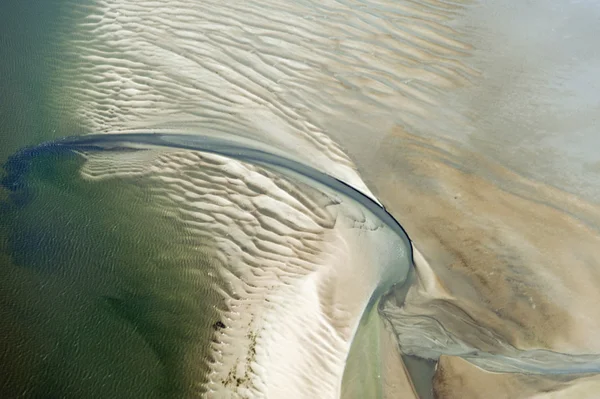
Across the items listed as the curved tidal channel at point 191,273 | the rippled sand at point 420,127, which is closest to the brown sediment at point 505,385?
the rippled sand at point 420,127

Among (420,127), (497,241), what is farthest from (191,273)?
(420,127)

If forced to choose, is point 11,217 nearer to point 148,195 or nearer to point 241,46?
point 148,195

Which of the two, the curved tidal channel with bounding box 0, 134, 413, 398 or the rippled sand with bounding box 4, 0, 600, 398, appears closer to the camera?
the curved tidal channel with bounding box 0, 134, 413, 398

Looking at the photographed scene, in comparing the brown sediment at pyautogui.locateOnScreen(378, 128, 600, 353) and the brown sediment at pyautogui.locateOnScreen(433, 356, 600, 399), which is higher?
the brown sediment at pyautogui.locateOnScreen(378, 128, 600, 353)

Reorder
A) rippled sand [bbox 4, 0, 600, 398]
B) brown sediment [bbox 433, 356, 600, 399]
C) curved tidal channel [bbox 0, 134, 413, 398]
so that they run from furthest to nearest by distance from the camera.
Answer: rippled sand [bbox 4, 0, 600, 398] < curved tidal channel [bbox 0, 134, 413, 398] < brown sediment [bbox 433, 356, 600, 399]

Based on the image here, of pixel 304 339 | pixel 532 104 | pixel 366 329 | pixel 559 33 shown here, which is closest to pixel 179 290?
pixel 304 339

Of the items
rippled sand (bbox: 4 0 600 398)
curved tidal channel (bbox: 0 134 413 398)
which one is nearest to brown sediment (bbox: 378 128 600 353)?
rippled sand (bbox: 4 0 600 398)

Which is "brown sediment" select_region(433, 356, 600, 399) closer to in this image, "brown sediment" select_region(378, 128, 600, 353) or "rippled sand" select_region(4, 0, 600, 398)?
"rippled sand" select_region(4, 0, 600, 398)

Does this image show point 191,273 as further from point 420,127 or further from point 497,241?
point 420,127

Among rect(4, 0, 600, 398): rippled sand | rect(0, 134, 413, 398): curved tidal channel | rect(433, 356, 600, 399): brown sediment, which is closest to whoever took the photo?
rect(433, 356, 600, 399): brown sediment
